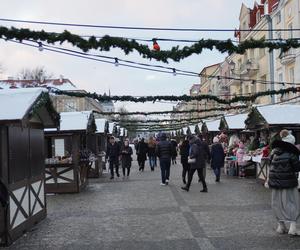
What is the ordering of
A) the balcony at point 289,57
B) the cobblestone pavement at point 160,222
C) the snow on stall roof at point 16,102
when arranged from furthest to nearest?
the balcony at point 289,57 < the snow on stall roof at point 16,102 < the cobblestone pavement at point 160,222

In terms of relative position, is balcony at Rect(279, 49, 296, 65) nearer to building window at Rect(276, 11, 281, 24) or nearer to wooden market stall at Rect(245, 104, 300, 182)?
building window at Rect(276, 11, 281, 24)

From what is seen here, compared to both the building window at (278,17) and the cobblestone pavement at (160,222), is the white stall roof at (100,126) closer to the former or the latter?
the cobblestone pavement at (160,222)

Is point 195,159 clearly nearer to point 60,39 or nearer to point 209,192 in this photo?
point 209,192

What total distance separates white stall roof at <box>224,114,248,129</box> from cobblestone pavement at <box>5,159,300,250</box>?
1194 cm

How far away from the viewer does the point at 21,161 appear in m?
10.6

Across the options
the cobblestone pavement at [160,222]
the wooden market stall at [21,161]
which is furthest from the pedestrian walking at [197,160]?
the wooden market stall at [21,161]

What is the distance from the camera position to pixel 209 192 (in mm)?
16625

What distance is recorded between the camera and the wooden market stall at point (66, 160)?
1808 centimetres

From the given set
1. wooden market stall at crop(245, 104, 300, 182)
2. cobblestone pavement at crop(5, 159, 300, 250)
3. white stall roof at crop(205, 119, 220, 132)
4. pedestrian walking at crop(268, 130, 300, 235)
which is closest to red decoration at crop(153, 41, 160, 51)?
pedestrian walking at crop(268, 130, 300, 235)

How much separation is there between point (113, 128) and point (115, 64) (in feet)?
91.0

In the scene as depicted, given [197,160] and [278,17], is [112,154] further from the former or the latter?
[278,17]

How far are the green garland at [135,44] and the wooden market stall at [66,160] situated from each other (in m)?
8.37

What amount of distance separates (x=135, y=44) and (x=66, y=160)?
899 centimetres

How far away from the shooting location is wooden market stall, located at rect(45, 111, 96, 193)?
18078 mm
